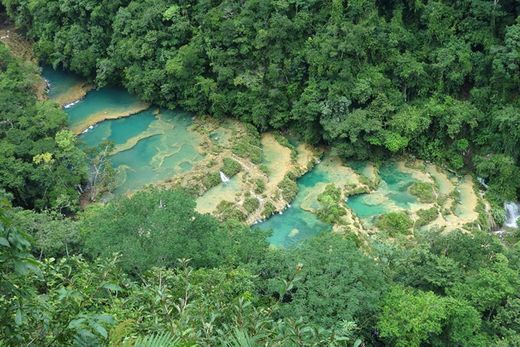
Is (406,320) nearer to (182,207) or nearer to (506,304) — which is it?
(506,304)

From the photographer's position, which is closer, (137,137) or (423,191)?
(423,191)

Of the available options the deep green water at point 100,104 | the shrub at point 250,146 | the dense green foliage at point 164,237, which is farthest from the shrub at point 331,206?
the deep green water at point 100,104

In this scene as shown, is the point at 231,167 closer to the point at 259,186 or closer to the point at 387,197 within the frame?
the point at 259,186

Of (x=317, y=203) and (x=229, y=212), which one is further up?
(x=229, y=212)

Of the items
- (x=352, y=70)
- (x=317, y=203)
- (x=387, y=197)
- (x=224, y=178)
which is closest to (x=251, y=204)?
(x=224, y=178)

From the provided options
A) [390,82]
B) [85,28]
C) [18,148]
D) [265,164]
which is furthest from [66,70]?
[390,82]
